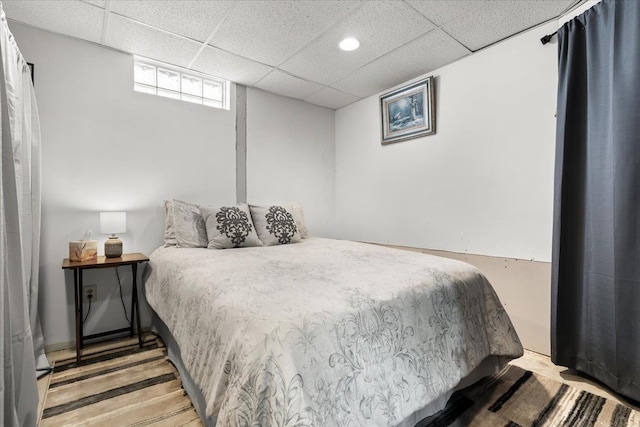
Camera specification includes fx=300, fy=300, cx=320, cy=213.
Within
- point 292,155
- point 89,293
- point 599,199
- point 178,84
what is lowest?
point 89,293

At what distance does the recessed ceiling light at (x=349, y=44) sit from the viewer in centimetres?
237

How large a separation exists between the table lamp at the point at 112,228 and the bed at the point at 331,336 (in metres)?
0.75

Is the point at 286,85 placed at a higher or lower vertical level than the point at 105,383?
higher

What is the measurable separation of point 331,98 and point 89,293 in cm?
307

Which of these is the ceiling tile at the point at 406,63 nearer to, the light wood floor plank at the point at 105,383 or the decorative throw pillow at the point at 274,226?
the decorative throw pillow at the point at 274,226

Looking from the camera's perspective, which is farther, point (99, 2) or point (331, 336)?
point (99, 2)

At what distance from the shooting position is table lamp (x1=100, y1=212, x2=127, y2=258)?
7.34 ft

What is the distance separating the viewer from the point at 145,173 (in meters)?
2.63

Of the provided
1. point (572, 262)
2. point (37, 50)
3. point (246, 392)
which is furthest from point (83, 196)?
point (572, 262)

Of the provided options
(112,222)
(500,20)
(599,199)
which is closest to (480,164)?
(599,199)

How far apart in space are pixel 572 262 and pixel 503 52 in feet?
5.52

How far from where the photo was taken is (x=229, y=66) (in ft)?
9.05

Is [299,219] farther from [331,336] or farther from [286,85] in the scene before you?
[331,336]

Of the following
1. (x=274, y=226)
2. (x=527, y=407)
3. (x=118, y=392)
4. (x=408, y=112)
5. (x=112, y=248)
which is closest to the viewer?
(x=527, y=407)
